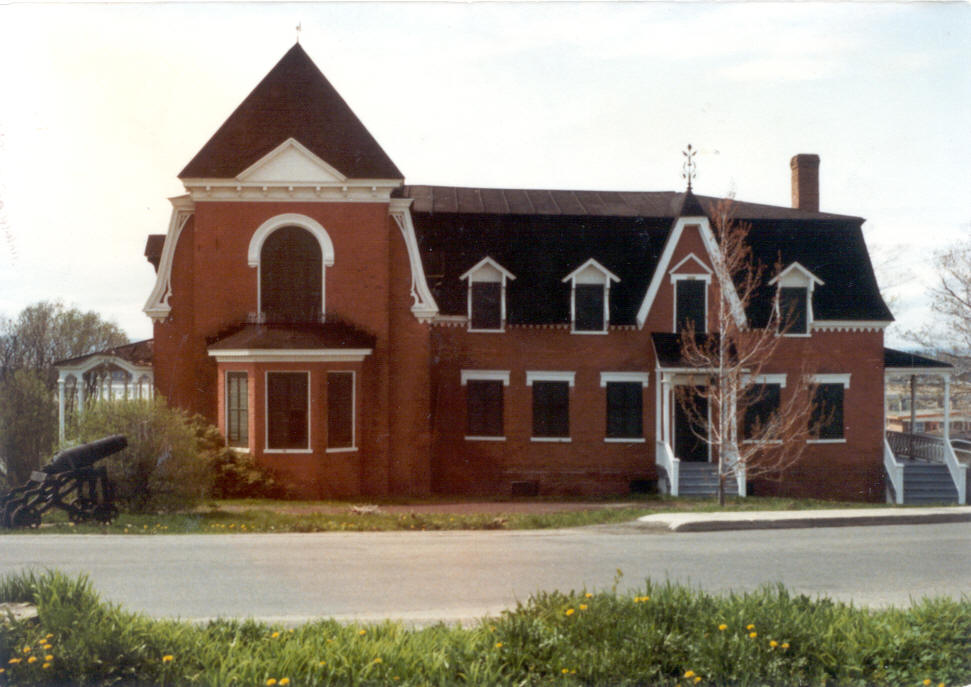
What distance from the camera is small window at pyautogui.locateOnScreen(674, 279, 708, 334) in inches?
627

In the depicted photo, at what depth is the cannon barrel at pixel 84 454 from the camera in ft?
26.0

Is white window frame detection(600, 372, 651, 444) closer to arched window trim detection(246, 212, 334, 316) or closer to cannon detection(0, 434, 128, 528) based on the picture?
arched window trim detection(246, 212, 334, 316)

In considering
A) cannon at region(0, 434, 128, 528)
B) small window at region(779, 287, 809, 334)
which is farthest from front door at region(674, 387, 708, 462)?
cannon at region(0, 434, 128, 528)

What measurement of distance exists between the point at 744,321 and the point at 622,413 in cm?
702

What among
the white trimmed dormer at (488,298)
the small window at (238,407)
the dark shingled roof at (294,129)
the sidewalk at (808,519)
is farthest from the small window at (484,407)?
the sidewalk at (808,519)

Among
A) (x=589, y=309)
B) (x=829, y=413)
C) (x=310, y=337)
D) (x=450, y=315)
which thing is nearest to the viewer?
(x=829, y=413)

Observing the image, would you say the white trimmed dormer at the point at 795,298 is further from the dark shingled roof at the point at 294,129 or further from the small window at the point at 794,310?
the dark shingled roof at the point at 294,129

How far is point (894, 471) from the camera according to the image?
1090 cm

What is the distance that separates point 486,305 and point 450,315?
35.0 inches

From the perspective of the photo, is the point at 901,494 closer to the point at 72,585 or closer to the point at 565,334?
the point at 565,334

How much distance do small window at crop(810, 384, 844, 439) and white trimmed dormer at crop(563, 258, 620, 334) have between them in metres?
6.39

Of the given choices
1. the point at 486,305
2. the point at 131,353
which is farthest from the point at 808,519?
the point at 486,305

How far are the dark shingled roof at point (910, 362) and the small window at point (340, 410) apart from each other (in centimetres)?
874

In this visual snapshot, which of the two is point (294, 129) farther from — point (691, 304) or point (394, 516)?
point (691, 304)
